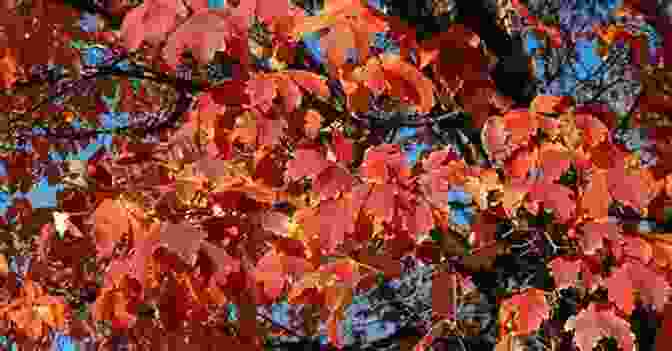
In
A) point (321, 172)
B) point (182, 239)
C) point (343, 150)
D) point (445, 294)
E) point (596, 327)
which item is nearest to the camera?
point (182, 239)

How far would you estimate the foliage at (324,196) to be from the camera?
208cm

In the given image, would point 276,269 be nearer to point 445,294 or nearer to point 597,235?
point 445,294

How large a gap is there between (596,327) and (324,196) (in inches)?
40.7

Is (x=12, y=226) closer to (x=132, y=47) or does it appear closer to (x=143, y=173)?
(x=143, y=173)

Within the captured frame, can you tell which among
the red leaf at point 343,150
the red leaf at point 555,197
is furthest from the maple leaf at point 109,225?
the red leaf at point 555,197

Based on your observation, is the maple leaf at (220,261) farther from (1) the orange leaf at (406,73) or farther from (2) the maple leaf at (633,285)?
(2) the maple leaf at (633,285)

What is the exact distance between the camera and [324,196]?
2.06 m

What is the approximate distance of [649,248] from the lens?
2.35 m

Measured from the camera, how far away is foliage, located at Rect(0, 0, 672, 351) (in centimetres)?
208

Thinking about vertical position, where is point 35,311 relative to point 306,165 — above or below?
below

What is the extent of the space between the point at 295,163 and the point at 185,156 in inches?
18.7

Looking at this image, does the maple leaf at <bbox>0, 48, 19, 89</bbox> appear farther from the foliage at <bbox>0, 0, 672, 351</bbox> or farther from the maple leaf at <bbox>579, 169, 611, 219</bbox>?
the maple leaf at <bbox>579, 169, 611, 219</bbox>

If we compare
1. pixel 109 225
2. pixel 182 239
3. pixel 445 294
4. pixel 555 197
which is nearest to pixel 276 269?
pixel 182 239

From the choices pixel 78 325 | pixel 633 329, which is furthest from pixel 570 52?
pixel 78 325
